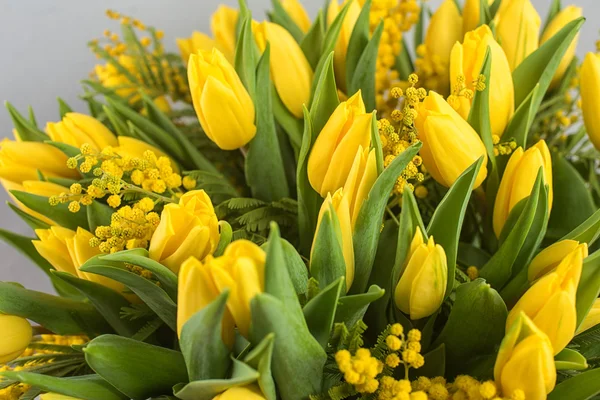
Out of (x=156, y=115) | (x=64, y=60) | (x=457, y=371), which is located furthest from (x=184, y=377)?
(x=64, y=60)

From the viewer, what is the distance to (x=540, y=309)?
1.04 ft

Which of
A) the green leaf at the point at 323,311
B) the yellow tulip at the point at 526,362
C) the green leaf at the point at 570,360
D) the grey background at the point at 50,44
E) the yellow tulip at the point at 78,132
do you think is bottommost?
the green leaf at the point at 570,360

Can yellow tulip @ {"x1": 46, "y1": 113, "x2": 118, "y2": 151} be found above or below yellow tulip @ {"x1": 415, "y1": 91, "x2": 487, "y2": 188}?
above

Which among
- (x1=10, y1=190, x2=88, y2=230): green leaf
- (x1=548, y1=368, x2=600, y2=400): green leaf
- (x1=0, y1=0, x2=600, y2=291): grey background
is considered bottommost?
(x1=548, y1=368, x2=600, y2=400): green leaf

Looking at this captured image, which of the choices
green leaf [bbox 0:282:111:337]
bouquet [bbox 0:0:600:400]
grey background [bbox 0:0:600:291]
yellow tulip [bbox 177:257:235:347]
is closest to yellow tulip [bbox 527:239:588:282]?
bouquet [bbox 0:0:600:400]

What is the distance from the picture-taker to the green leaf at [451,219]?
354mm

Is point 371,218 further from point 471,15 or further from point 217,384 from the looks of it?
point 471,15

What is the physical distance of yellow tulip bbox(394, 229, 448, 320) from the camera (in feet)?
1.11

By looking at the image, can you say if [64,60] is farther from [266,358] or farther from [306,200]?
[266,358]

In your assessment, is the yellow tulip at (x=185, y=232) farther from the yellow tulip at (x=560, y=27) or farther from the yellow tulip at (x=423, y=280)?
the yellow tulip at (x=560, y=27)

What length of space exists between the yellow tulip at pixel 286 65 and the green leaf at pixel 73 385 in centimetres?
27

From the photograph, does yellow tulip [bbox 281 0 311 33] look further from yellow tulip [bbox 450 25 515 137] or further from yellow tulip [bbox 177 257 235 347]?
yellow tulip [bbox 177 257 235 347]

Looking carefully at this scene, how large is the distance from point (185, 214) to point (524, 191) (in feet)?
0.75

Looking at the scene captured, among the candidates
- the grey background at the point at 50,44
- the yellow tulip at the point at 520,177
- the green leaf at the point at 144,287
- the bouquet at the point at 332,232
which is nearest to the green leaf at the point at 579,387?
the bouquet at the point at 332,232
